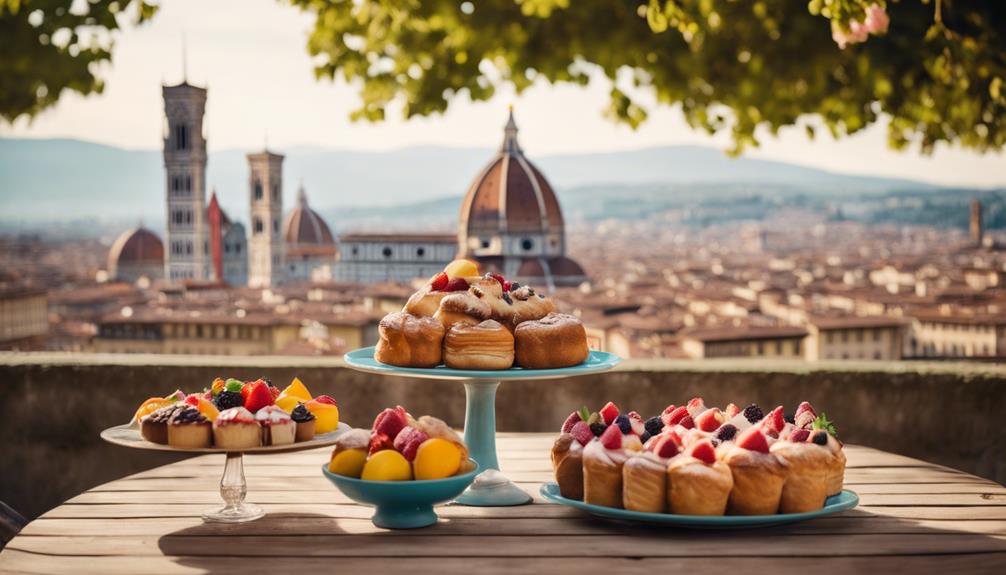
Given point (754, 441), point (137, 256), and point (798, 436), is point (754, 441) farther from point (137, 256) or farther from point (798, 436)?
point (137, 256)

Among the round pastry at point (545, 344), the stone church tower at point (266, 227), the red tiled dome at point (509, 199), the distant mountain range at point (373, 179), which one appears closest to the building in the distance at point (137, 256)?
the distant mountain range at point (373, 179)

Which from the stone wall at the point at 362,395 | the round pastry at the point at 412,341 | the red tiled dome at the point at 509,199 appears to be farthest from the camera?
the red tiled dome at the point at 509,199

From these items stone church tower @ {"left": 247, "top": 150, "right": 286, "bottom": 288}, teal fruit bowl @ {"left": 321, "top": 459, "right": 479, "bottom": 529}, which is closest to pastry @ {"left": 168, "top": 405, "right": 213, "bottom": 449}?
teal fruit bowl @ {"left": 321, "top": 459, "right": 479, "bottom": 529}

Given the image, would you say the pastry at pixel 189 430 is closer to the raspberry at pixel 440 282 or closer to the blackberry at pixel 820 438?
the raspberry at pixel 440 282

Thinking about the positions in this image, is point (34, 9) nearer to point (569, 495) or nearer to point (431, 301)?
point (431, 301)

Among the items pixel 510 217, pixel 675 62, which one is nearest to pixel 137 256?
pixel 510 217

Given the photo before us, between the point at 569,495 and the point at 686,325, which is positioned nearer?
the point at 569,495

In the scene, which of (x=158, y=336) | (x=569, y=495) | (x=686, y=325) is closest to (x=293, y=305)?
(x=158, y=336)
